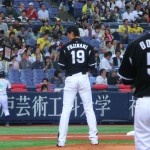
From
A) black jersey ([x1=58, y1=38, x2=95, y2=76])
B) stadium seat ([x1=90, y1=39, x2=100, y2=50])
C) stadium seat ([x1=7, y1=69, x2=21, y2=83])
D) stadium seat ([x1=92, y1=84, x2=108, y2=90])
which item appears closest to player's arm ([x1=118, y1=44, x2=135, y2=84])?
black jersey ([x1=58, y1=38, x2=95, y2=76])

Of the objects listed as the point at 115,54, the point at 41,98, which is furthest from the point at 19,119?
the point at 115,54

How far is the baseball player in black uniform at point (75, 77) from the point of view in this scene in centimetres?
1068

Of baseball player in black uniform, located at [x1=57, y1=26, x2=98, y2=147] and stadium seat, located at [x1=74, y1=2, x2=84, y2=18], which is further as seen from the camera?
stadium seat, located at [x1=74, y1=2, x2=84, y2=18]

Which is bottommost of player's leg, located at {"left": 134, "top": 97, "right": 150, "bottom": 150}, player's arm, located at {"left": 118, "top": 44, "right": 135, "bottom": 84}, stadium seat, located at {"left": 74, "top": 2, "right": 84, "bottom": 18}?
player's leg, located at {"left": 134, "top": 97, "right": 150, "bottom": 150}

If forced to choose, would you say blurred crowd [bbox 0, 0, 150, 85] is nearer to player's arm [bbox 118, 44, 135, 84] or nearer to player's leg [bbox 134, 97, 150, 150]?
player's arm [bbox 118, 44, 135, 84]

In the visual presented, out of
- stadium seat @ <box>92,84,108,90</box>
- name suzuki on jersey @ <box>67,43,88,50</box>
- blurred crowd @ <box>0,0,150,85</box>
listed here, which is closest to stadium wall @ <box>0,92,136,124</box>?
stadium seat @ <box>92,84,108,90</box>

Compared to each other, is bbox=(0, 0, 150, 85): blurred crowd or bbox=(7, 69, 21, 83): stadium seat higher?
bbox=(0, 0, 150, 85): blurred crowd

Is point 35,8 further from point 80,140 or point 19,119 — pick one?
point 80,140

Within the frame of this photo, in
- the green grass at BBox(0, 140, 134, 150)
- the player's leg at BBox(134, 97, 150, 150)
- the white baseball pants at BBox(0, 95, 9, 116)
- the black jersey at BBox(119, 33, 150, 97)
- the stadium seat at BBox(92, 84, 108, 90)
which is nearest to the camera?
the player's leg at BBox(134, 97, 150, 150)

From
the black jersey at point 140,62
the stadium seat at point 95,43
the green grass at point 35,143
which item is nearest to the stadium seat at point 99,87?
the stadium seat at point 95,43

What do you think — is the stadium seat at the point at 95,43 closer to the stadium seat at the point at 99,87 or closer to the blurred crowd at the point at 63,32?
the blurred crowd at the point at 63,32

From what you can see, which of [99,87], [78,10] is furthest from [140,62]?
[78,10]

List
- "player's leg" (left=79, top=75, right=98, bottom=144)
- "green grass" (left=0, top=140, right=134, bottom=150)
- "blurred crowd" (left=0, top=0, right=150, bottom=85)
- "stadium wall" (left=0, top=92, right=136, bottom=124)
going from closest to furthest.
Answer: "player's leg" (left=79, top=75, right=98, bottom=144), "green grass" (left=0, top=140, right=134, bottom=150), "stadium wall" (left=0, top=92, right=136, bottom=124), "blurred crowd" (left=0, top=0, right=150, bottom=85)

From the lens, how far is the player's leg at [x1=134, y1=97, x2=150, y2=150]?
20.7 feet
